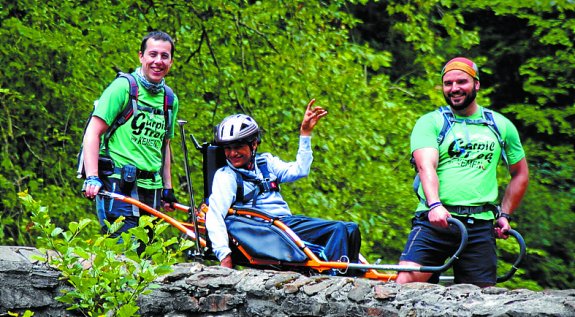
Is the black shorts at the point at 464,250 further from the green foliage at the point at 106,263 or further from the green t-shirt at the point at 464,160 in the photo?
the green foliage at the point at 106,263

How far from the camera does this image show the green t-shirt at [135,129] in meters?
6.24

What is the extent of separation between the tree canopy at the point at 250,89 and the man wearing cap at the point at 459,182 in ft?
15.0

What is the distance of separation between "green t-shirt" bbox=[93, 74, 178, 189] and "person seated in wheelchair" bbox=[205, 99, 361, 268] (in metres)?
0.41

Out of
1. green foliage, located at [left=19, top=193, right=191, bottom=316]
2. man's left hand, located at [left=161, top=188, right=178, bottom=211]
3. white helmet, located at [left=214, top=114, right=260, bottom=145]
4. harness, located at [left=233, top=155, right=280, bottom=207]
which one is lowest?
green foliage, located at [left=19, top=193, right=191, bottom=316]

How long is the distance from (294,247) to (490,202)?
1093 mm

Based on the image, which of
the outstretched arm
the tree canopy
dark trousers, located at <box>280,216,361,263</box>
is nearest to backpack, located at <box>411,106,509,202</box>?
dark trousers, located at <box>280,216,361,263</box>

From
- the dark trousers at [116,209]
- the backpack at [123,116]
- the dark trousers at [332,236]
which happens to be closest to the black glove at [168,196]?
the dark trousers at [116,209]

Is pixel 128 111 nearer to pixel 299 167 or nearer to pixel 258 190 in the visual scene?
pixel 258 190

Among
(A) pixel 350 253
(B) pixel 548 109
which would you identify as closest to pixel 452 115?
(A) pixel 350 253

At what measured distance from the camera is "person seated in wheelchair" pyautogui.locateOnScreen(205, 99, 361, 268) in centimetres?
596

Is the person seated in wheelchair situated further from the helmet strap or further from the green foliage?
the green foliage

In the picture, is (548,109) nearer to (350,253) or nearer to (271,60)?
(271,60)

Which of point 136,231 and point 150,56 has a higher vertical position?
point 150,56

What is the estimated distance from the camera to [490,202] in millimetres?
5539
